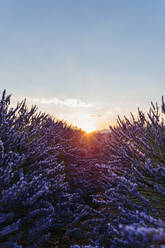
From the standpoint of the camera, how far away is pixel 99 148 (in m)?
5.46

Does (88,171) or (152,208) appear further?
(88,171)

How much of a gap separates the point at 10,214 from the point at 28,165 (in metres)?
0.77

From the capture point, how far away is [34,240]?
1.44 meters

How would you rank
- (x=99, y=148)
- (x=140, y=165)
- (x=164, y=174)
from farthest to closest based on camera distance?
(x=99, y=148) → (x=140, y=165) → (x=164, y=174)

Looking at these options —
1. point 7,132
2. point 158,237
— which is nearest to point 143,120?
point 7,132

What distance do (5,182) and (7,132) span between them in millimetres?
697

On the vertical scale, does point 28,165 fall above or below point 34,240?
above

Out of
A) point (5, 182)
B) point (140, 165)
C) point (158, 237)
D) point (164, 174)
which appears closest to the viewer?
point (158, 237)

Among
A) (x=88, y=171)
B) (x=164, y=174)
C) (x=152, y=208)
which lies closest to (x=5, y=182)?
(x=152, y=208)

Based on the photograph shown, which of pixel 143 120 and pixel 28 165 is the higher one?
pixel 143 120

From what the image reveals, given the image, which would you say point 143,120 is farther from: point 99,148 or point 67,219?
point 99,148

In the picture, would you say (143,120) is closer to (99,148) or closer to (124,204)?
(124,204)

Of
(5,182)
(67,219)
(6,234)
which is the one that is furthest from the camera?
(67,219)

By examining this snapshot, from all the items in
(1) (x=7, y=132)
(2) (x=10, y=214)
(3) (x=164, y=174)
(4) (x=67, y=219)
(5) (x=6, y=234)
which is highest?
(1) (x=7, y=132)
